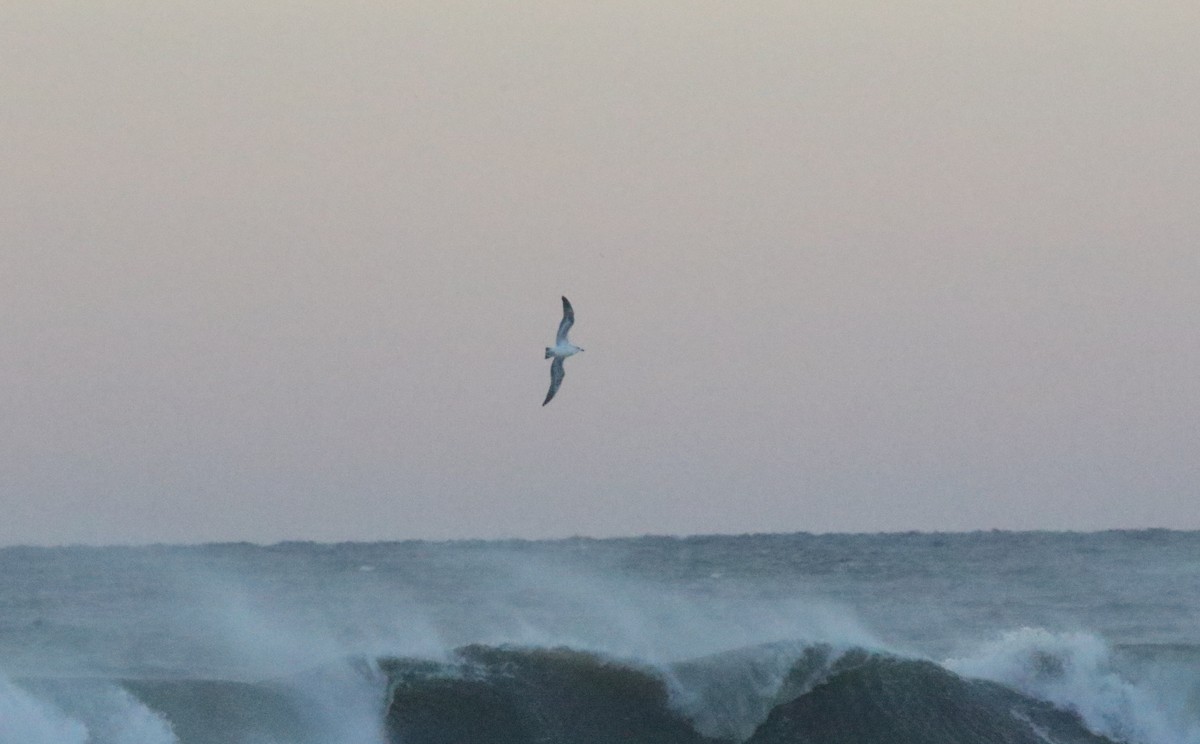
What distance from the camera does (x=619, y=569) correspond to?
43.8 metres

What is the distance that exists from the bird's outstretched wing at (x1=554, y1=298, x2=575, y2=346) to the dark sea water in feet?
10.9

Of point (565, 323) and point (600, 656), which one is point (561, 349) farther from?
point (600, 656)

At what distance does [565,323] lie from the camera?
20.7 m

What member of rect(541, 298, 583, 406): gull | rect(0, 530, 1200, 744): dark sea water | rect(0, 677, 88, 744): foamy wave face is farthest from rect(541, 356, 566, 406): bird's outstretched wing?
rect(0, 677, 88, 744): foamy wave face

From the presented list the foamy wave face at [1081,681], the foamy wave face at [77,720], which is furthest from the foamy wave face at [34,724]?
the foamy wave face at [1081,681]

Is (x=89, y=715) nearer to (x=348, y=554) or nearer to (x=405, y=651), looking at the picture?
(x=405, y=651)

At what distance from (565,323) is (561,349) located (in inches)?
12.7

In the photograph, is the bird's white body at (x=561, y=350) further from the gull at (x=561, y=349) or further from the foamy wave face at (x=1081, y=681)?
the foamy wave face at (x=1081, y=681)

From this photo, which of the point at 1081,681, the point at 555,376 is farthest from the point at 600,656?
the point at 1081,681

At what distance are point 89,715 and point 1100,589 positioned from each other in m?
19.6

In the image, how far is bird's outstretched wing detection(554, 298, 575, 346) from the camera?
20328 mm

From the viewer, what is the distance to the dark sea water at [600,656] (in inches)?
782

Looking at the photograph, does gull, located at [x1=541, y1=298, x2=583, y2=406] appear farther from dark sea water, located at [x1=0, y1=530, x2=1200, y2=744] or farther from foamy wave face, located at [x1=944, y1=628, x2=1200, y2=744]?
foamy wave face, located at [x1=944, y1=628, x2=1200, y2=744]

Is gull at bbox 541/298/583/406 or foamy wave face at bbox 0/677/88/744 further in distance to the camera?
gull at bbox 541/298/583/406
